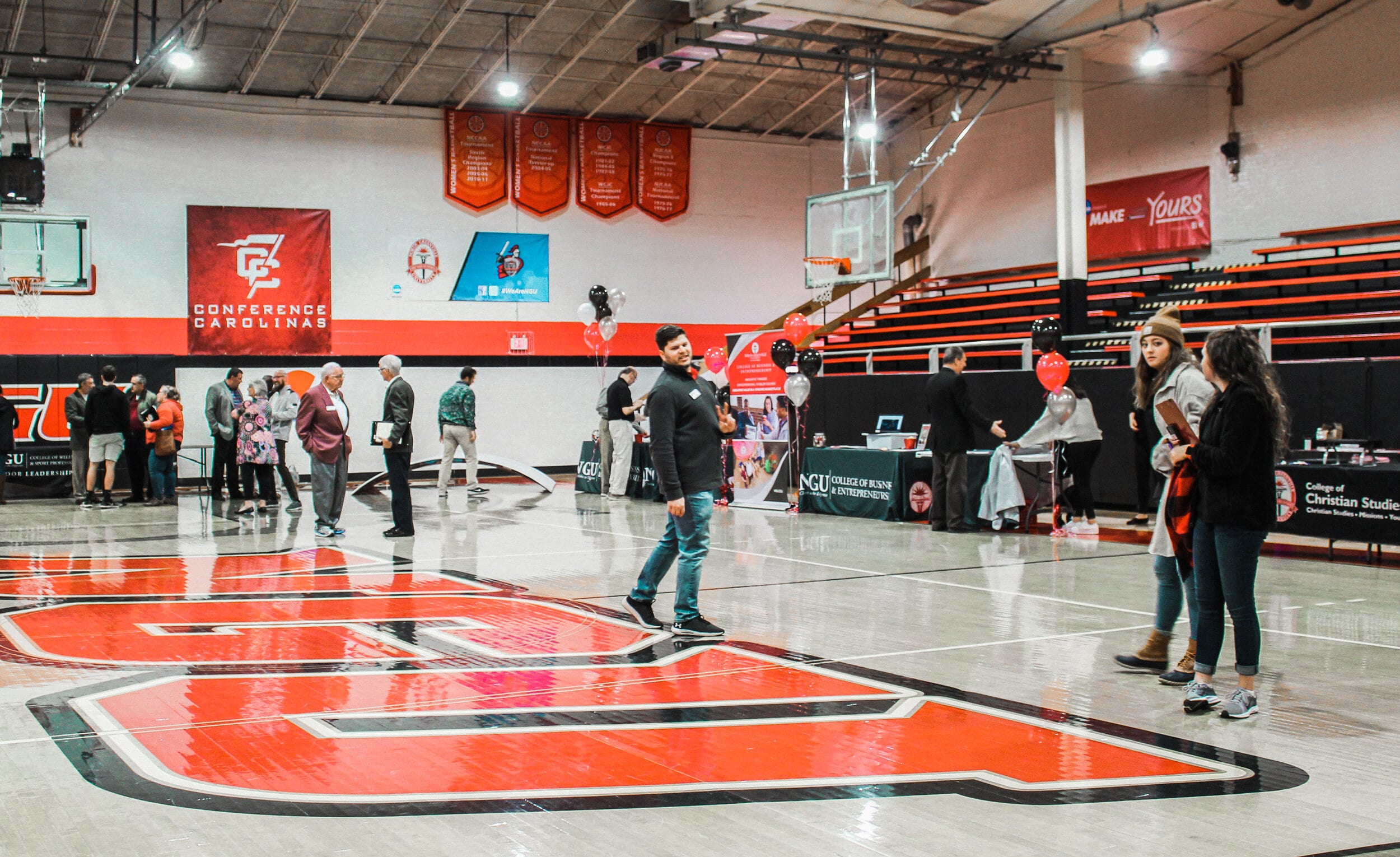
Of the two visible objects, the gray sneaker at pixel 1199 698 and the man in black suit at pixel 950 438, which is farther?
the man in black suit at pixel 950 438

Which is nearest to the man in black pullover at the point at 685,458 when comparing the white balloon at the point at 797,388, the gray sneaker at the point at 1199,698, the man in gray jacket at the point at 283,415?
the gray sneaker at the point at 1199,698

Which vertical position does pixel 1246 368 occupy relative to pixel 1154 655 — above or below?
above

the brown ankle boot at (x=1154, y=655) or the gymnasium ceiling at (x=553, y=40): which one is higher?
the gymnasium ceiling at (x=553, y=40)

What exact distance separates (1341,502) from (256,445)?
986 cm

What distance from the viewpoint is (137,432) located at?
568 inches

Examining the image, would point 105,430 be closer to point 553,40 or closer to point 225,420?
point 225,420

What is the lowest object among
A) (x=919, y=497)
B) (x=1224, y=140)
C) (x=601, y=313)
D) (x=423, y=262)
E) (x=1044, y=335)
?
(x=919, y=497)

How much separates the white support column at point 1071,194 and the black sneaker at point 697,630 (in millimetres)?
11973

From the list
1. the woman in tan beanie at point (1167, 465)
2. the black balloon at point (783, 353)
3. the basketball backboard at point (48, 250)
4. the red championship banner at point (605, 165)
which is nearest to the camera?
the woman in tan beanie at point (1167, 465)

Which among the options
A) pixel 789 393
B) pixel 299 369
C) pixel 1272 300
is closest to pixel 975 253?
pixel 1272 300

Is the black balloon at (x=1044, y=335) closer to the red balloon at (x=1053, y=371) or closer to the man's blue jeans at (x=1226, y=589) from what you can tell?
the red balloon at (x=1053, y=371)

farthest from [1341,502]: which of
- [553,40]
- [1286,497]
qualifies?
[553,40]

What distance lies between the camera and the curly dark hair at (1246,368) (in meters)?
4.14

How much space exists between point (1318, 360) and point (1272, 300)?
3.69 m
